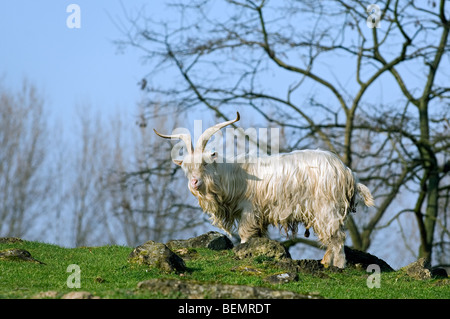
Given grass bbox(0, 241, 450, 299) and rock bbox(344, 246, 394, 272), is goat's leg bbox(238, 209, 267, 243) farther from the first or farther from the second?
rock bbox(344, 246, 394, 272)

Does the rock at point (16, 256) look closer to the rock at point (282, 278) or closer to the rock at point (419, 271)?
the rock at point (282, 278)

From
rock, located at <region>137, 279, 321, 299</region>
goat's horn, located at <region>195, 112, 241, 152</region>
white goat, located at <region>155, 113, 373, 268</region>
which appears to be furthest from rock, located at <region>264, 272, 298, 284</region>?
goat's horn, located at <region>195, 112, 241, 152</region>

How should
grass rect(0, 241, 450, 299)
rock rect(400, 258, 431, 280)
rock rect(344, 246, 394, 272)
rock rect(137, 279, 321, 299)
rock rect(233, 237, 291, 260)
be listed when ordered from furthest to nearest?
rock rect(344, 246, 394, 272), rock rect(233, 237, 291, 260), rock rect(400, 258, 431, 280), grass rect(0, 241, 450, 299), rock rect(137, 279, 321, 299)

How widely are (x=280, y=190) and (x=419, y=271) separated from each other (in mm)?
2755

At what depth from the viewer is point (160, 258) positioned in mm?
10914

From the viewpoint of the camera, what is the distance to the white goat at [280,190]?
39.5 feet

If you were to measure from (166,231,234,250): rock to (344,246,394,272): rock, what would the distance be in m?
2.44

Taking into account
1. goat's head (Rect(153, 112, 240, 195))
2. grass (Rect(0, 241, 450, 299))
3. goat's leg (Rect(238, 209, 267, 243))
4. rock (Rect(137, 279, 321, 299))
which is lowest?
grass (Rect(0, 241, 450, 299))

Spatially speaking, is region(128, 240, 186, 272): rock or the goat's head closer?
region(128, 240, 186, 272): rock

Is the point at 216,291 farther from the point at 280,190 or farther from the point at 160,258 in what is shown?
the point at 280,190

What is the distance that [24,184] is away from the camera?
2611cm

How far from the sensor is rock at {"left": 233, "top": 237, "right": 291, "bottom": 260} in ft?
38.7
